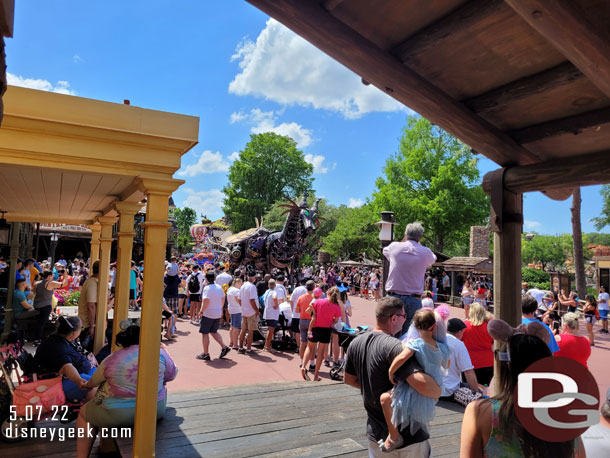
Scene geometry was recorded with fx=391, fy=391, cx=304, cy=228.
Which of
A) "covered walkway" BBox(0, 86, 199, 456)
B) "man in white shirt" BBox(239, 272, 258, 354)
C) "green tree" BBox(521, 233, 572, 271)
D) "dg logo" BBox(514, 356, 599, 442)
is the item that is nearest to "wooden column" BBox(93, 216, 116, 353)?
"covered walkway" BBox(0, 86, 199, 456)

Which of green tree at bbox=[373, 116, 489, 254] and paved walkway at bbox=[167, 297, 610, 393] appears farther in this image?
green tree at bbox=[373, 116, 489, 254]

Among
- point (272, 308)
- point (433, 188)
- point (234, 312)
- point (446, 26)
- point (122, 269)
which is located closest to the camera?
point (446, 26)

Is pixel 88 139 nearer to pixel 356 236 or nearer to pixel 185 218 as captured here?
pixel 356 236

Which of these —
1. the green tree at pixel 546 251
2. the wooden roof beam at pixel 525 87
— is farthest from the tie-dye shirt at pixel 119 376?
the green tree at pixel 546 251

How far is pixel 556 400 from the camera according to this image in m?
1.67

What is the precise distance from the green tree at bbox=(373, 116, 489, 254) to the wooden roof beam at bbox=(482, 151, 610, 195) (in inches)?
946

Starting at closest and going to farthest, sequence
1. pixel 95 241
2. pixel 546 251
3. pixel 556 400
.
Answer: pixel 556 400 < pixel 95 241 < pixel 546 251

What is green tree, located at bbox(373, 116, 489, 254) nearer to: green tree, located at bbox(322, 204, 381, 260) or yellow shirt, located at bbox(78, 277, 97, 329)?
A: green tree, located at bbox(322, 204, 381, 260)

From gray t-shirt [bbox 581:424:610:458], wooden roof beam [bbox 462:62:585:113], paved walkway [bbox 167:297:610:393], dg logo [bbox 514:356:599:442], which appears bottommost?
paved walkway [bbox 167:297:610:393]

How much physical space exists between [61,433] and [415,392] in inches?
142

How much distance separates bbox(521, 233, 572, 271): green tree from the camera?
6569cm

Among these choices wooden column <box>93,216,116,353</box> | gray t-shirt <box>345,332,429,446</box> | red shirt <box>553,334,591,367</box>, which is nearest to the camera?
gray t-shirt <box>345,332,429,446</box>

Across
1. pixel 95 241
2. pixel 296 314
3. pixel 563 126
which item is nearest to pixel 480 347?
pixel 563 126

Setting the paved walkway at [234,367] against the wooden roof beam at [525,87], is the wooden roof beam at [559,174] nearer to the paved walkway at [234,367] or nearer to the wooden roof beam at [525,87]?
the wooden roof beam at [525,87]
